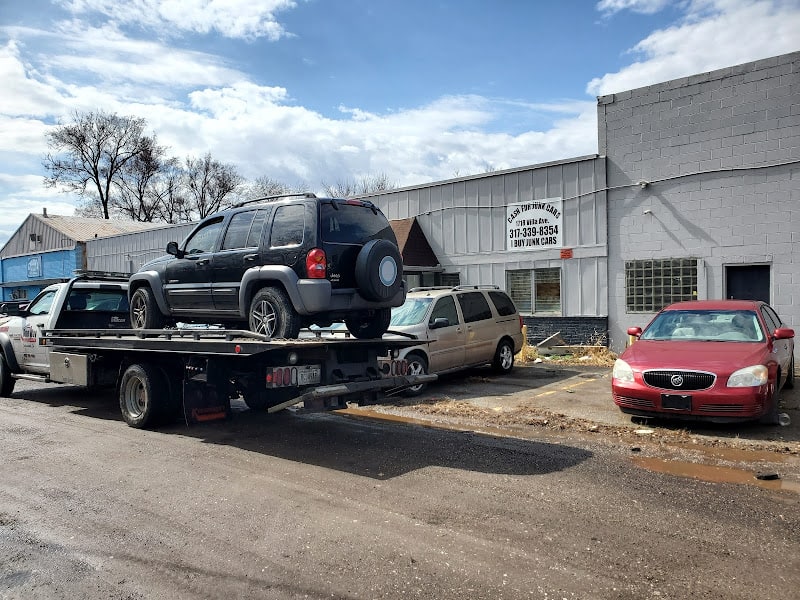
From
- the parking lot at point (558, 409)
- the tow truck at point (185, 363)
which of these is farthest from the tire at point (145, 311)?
the parking lot at point (558, 409)

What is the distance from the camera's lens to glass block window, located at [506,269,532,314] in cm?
1745

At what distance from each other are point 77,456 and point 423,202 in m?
14.0

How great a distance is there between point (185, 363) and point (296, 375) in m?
1.97

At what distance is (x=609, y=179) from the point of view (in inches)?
624

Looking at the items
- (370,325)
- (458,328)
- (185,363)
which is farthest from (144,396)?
(458,328)

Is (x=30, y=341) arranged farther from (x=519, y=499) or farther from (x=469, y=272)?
(x=469, y=272)

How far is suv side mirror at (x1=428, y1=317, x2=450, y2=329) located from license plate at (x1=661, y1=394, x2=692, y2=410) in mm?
4086

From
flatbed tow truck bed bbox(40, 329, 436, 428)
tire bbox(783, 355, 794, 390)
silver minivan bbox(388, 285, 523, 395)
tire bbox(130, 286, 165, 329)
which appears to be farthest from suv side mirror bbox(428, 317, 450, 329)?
tire bbox(783, 355, 794, 390)

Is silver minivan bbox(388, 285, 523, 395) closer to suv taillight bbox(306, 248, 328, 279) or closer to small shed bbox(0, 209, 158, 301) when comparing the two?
suv taillight bbox(306, 248, 328, 279)

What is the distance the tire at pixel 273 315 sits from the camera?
6.98 metres

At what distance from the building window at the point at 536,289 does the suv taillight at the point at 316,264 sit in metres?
11.0

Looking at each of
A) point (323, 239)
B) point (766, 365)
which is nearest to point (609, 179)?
point (766, 365)

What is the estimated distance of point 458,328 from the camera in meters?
11.7

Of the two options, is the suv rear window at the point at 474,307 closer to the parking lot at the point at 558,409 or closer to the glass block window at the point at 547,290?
the parking lot at the point at 558,409
